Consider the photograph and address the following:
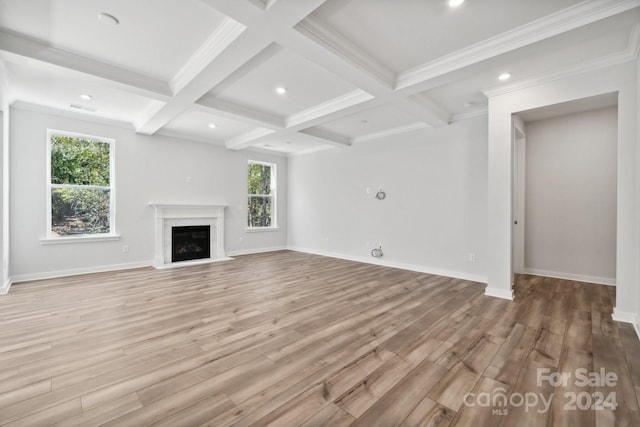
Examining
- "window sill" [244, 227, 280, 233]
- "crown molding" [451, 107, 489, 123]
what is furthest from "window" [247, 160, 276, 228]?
"crown molding" [451, 107, 489, 123]

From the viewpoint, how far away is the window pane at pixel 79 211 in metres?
4.53

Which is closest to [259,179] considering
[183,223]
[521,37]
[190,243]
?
[183,223]

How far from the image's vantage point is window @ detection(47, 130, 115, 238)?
4496 mm

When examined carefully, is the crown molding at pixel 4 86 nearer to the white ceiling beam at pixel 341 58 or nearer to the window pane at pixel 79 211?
the window pane at pixel 79 211

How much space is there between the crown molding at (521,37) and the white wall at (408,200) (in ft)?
6.24

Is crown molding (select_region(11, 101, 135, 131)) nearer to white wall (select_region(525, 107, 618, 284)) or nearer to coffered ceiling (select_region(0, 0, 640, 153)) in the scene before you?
coffered ceiling (select_region(0, 0, 640, 153))

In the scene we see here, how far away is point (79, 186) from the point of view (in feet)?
15.4

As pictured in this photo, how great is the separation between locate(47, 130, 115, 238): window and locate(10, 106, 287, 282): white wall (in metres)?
0.13

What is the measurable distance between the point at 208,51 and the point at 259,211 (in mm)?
4986

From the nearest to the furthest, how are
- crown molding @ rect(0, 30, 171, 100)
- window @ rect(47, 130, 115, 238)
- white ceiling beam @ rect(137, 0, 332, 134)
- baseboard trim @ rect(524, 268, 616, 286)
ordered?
white ceiling beam @ rect(137, 0, 332, 134) < crown molding @ rect(0, 30, 171, 100) < baseboard trim @ rect(524, 268, 616, 286) < window @ rect(47, 130, 115, 238)

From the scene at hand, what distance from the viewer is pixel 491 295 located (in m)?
3.56

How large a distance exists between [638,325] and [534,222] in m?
2.46

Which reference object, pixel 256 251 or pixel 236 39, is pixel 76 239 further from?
pixel 236 39

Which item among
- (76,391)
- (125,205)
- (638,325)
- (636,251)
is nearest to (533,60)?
(636,251)
